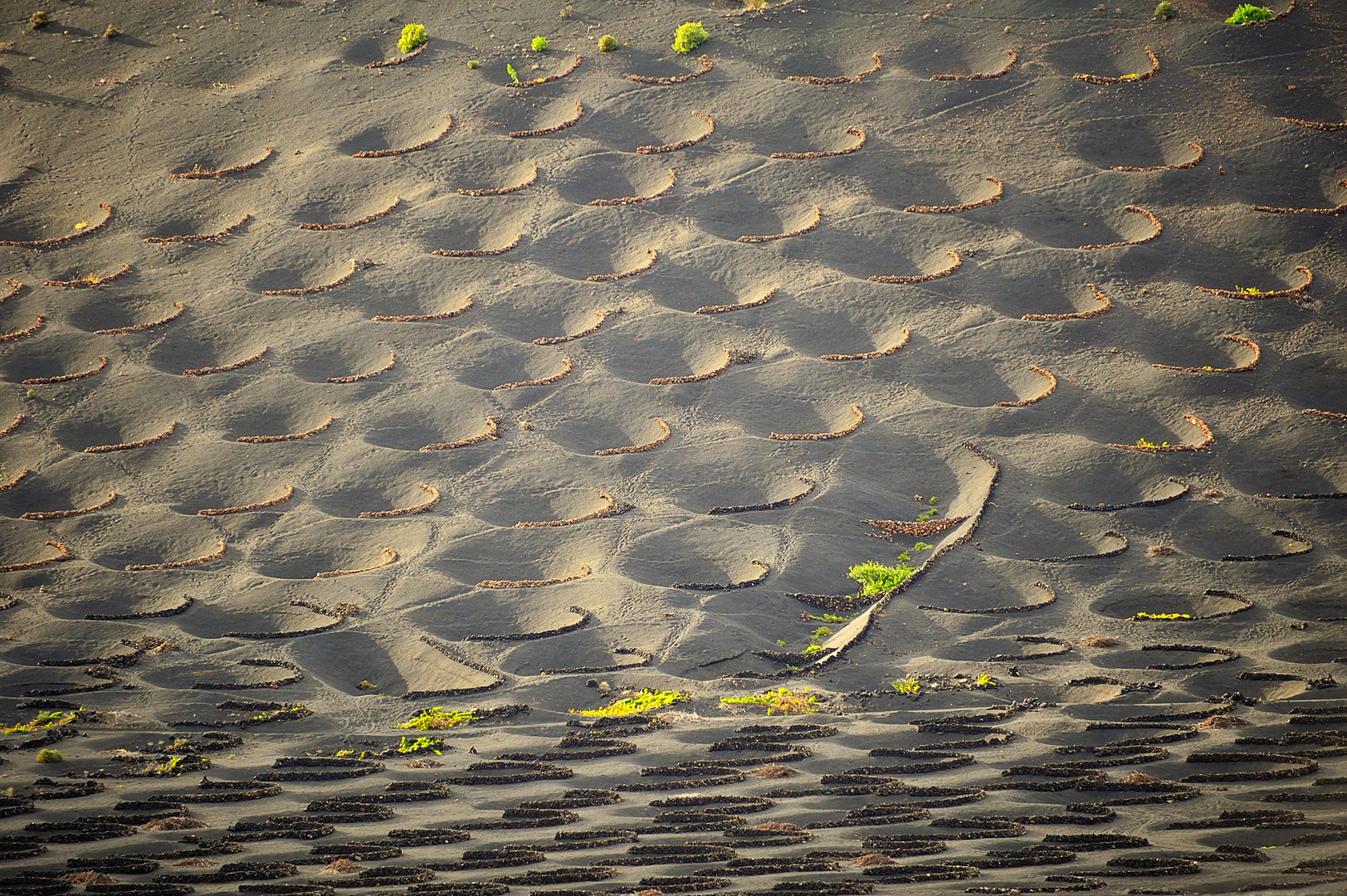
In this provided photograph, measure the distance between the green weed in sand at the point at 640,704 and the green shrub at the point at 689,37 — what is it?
58.0 feet

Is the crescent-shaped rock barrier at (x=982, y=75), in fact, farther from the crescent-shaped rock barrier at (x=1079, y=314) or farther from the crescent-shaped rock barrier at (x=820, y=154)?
the crescent-shaped rock barrier at (x=1079, y=314)

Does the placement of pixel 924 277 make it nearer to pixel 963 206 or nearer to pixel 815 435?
pixel 963 206

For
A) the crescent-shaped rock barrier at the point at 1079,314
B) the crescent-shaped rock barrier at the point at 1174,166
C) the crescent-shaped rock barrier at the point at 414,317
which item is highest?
the crescent-shaped rock barrier at the point at 414,317

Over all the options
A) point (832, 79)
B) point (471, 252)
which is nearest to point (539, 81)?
point (471, 252)

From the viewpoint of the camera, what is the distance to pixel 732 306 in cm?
1948

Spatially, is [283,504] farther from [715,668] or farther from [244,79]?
[244,79]

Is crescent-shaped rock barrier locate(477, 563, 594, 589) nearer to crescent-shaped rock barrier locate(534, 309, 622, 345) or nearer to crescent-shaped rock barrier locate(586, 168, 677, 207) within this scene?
crescent-shaped rock barrier locate(534, 309, 622, 345)

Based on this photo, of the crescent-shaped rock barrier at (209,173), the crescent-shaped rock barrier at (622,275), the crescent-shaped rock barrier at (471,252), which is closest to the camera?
the crescent-shaped rock barrier at (622,275)

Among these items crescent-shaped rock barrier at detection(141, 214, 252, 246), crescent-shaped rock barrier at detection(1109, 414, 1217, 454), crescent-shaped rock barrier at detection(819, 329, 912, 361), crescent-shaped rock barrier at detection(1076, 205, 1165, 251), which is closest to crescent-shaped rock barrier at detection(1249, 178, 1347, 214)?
crescent-shaped rock barrier at detection(1076, 205, 1165, 251)

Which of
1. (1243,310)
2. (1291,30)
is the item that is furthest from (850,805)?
(1291,30)

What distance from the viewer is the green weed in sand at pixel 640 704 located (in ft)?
39.1

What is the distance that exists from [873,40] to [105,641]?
21486mm

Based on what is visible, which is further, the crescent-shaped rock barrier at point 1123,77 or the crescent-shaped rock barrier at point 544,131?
the crescent-shaped rock barrier at point 544,131

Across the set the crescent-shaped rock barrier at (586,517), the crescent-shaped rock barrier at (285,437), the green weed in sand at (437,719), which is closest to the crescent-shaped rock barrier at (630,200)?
the crescent-shaped rock barrier at (285,437)
